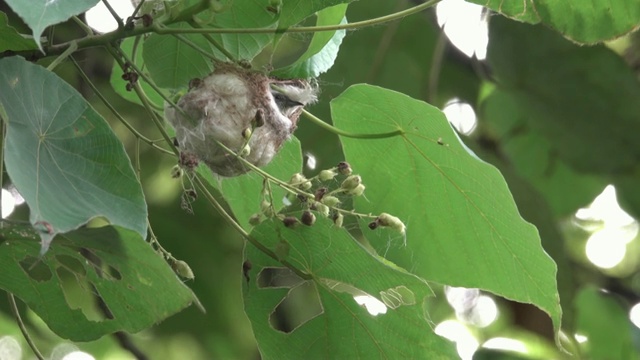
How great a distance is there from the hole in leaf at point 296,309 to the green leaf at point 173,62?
2.74 ft

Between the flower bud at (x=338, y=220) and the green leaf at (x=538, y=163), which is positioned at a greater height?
the flower bud at (x=338, y=220)

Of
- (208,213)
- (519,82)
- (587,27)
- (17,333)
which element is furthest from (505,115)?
(17,333)

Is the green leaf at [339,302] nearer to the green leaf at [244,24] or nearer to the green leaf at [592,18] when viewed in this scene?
the green leaf at [244,24]

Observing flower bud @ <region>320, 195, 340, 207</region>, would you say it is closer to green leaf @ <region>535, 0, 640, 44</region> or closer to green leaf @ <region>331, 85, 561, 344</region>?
green leaf @ <region>331, 85, 561, 344</region>

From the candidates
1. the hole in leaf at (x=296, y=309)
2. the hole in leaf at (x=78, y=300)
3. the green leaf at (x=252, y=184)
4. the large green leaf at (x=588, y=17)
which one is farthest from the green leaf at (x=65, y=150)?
the hole in leaf at (x=296, y=309)

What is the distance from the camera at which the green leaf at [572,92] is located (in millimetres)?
2092

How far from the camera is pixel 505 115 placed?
2195mm

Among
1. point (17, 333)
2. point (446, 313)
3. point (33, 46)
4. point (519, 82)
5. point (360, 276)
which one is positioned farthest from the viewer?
point (446, 313)

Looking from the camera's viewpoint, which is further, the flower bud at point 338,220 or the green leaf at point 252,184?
the green leaf at point 252,184

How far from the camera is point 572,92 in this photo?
2.15 m

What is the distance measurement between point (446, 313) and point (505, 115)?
77cm

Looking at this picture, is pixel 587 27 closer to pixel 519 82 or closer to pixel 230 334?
pixel 519 82

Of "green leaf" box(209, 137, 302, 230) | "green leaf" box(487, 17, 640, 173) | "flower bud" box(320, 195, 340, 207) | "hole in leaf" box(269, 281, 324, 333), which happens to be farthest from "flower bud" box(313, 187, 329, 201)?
"green leaf" box(487, 17, 640, 173)

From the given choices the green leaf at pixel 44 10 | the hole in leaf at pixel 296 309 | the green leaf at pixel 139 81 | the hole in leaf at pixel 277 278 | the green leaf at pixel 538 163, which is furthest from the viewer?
the green leaf at pixel 538 163
